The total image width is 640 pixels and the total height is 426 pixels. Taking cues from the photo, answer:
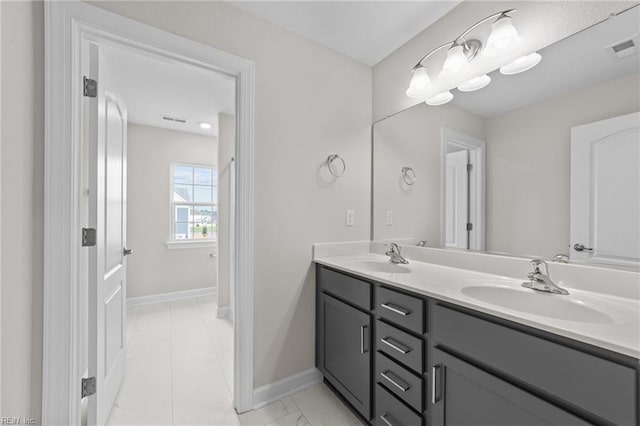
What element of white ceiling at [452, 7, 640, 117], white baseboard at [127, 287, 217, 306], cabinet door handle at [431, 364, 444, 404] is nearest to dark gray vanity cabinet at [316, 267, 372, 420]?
cabinet door handle at [431, 364, 444, 404]

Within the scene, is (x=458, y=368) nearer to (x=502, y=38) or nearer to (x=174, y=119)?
(x=502, y=38)

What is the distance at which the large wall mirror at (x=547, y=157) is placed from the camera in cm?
101

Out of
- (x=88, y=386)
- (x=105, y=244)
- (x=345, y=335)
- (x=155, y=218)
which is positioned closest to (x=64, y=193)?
(x=105, y=244)

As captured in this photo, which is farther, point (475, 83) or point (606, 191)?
point (475, 83)

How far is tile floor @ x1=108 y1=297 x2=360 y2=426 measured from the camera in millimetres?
1519

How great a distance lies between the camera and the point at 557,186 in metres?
1.18

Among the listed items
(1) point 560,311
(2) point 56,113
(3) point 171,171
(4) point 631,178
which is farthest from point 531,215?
(3) point 171,171

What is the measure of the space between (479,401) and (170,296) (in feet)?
12.7

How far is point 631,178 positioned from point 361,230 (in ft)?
4.72

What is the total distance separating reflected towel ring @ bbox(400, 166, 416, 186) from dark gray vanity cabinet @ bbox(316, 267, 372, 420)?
2.88ft

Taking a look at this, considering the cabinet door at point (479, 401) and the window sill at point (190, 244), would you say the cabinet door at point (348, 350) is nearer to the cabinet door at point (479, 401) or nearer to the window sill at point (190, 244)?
the cabinet door at point (479, 401)

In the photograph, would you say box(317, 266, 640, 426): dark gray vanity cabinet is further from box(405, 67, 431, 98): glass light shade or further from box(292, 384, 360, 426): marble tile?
box(405, 67, 431, 98): glass light shade

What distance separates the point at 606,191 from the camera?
104cm

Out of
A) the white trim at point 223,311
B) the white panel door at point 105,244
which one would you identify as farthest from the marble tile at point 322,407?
the white trim at point 223,311
